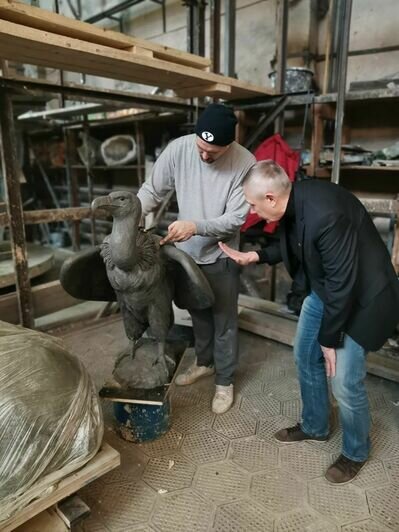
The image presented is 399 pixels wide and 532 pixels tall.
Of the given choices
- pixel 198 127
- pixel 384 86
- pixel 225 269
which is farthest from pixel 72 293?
pixel 384 86

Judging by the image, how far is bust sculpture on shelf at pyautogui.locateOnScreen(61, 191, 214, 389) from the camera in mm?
1636

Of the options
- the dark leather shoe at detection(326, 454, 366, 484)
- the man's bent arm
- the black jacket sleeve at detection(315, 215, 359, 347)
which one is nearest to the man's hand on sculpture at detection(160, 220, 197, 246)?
the man's bent arm

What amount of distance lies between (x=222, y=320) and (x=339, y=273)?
0.98 m

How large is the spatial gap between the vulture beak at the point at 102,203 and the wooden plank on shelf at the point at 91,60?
84cm

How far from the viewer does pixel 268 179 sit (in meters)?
1.56

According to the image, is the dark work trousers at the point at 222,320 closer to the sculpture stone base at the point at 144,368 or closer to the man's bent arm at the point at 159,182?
the sculpture stone base at the point at 144,368

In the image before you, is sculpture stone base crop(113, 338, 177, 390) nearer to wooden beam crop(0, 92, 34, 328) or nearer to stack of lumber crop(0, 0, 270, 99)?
wooden beam crop(0, 92, 34, 328)

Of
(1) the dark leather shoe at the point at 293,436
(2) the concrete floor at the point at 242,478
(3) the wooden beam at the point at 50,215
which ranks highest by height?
(3) the wooden beam at the point at 50,215

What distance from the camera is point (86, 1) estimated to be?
661 cm

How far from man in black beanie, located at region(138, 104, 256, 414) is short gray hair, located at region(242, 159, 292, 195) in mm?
379

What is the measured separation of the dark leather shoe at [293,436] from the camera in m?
2.08

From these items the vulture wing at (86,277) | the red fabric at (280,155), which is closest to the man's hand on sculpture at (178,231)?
the vulture wing at (86,277)

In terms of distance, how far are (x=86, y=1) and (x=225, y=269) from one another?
21.2ft

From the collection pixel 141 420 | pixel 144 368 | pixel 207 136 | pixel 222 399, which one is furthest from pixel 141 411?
pixel 207 136
